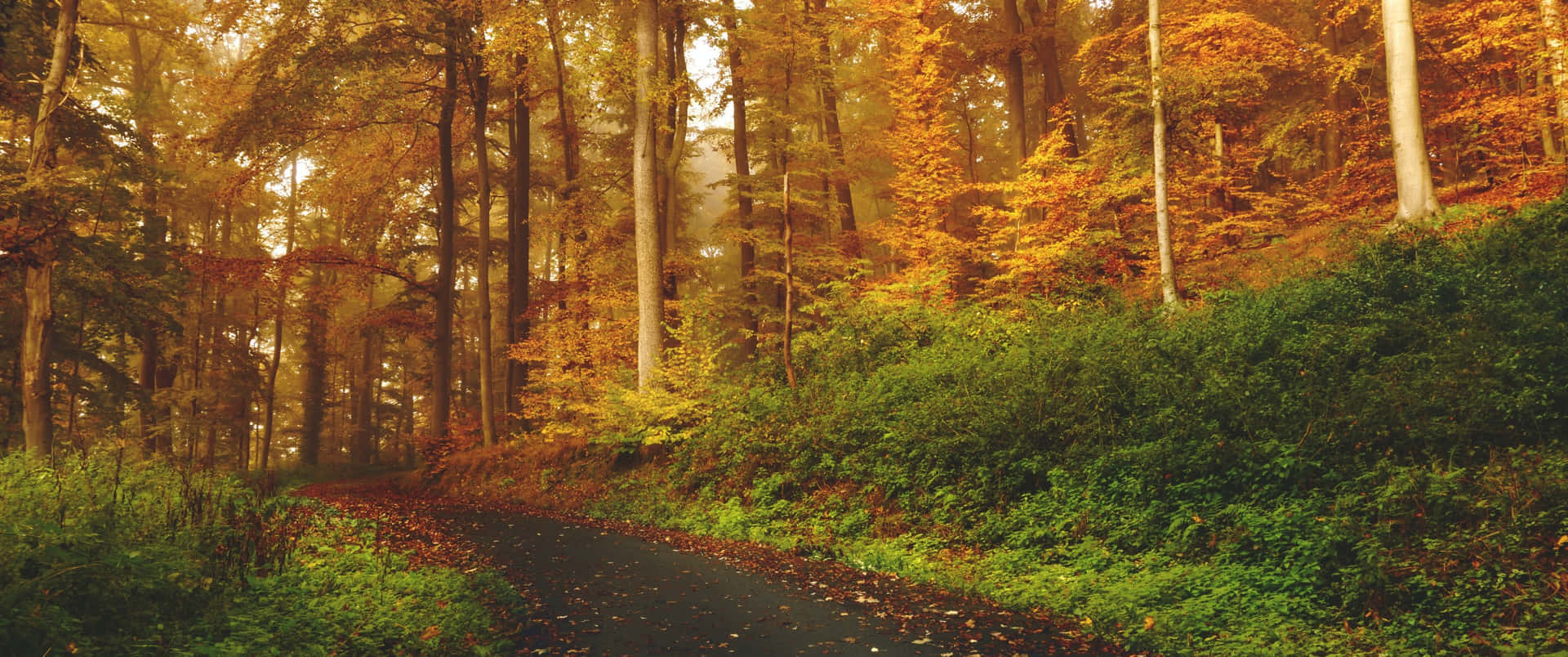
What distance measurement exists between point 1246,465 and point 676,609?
19.5 feet

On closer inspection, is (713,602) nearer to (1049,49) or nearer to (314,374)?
(1049,49)

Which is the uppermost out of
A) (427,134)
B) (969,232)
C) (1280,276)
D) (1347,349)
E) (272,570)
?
(427,134)

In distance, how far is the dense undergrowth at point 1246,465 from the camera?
5.51 m

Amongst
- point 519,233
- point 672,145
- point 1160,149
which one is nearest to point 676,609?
point 1160,149

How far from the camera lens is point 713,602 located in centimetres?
760

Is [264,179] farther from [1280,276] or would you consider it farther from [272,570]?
[1280,276]

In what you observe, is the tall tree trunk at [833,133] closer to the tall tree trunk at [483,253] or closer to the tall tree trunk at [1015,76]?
the tall tree trunk at [1015,76]

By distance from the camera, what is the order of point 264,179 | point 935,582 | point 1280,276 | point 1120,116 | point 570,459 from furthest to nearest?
point 264,179
point 570,459
point 1120,116
point 1280,276
point 935,582

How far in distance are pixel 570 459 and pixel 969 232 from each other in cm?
1320

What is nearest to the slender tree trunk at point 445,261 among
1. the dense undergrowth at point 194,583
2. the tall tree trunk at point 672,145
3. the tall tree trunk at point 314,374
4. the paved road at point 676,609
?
the tall tree trunk at point 672,145

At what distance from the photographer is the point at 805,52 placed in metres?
19.7

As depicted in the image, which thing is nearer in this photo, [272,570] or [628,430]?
[272,570]

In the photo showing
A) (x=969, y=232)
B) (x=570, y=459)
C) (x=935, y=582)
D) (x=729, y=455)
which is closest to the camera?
(x=935, y=582)

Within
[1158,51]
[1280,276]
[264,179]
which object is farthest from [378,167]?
[1280,276]
